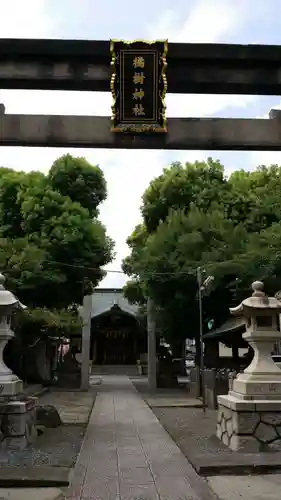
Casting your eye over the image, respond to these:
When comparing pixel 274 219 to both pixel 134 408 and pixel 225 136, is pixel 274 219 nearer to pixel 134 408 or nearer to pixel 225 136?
pixel 134 408

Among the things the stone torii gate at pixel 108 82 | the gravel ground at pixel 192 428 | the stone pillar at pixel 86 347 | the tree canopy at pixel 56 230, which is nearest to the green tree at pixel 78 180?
the tree canopy at pixel 56 230

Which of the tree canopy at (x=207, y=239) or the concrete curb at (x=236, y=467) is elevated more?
the tree canopy at (x=207, y=239)

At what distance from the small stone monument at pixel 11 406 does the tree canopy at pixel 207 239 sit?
1055cm

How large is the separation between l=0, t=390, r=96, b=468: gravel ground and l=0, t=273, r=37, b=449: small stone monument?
27cm

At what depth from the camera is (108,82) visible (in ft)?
27.9

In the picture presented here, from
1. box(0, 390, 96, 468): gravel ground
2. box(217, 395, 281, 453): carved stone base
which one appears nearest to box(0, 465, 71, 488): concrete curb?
box(0, 390, 96, 468): gravel ground

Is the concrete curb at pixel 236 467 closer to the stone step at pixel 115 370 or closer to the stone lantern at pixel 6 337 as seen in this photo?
the stone lantern at pixel 6 337

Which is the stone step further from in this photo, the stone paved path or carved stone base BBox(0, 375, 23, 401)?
carved stone base BBox(0, 375, 23, 401)

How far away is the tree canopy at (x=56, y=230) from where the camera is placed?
24.7 metres

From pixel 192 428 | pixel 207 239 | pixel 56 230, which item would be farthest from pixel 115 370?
pixel 192 428

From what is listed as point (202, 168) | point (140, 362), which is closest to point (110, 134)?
point (202, 168)

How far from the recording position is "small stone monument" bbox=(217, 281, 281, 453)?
912 centimetres

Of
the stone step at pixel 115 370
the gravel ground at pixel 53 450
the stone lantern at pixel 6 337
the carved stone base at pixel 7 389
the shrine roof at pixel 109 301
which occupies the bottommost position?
the stone step at pixel 115 370

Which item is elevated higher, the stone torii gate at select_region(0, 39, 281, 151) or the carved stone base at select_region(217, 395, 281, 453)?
the stone torii gate at select_region(0, 39, 281, 151)
